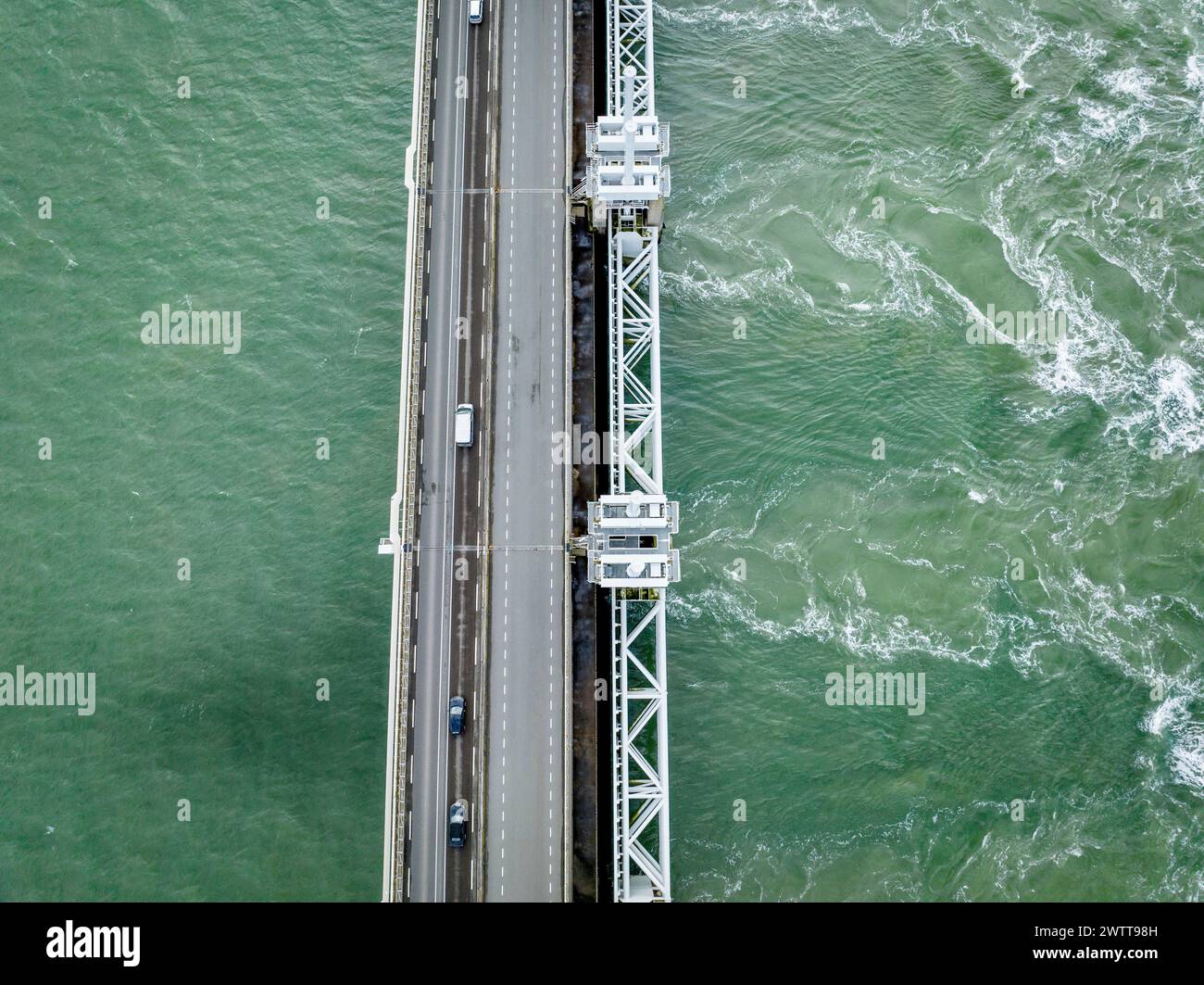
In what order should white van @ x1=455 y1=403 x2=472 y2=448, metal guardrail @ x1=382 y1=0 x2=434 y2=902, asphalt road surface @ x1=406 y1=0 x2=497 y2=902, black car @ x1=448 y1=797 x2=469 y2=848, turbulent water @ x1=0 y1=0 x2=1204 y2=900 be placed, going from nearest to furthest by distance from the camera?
1. black car @ x1=448 y1=797 x2=469 y2=848
2. metal guardrail @ x1=382 y1=0 x2=434 y2=902
3. asphalt road surface @ x1=406 y1=0 x2=497 y2=902
4. white van @ x1=455 y1=403 x2=472 y2=448
5. turbulent water @ x1=0 y1=0 x2=1204 y2=900

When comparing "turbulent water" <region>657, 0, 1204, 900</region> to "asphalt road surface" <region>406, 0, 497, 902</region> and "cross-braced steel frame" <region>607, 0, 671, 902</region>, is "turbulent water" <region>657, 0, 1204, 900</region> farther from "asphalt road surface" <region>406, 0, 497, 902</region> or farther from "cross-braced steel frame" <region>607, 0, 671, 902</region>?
"asphalt road surface" <region>406, 0, 497, 902</region>

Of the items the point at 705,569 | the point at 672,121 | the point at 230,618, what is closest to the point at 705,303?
the point at 672,121

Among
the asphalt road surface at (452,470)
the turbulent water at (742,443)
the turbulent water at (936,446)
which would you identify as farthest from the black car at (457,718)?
the turbulent water at (936,446)

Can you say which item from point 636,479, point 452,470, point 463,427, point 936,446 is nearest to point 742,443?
point 636,479

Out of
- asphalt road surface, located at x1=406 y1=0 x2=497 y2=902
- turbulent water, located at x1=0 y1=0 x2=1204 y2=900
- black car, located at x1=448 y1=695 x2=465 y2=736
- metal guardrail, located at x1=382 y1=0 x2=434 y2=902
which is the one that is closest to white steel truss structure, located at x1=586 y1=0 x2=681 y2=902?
turbulent water, located at x1=0 y1=0 x2=1204 y2=900

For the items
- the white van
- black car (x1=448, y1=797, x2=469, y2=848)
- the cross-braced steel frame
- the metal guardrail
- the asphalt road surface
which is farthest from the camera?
the white van

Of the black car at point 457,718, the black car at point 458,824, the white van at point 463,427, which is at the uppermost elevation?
the white van at point 463,427

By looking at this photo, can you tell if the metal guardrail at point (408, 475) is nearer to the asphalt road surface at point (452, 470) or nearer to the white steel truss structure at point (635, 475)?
the asphalt road surface at point (452, 470)
